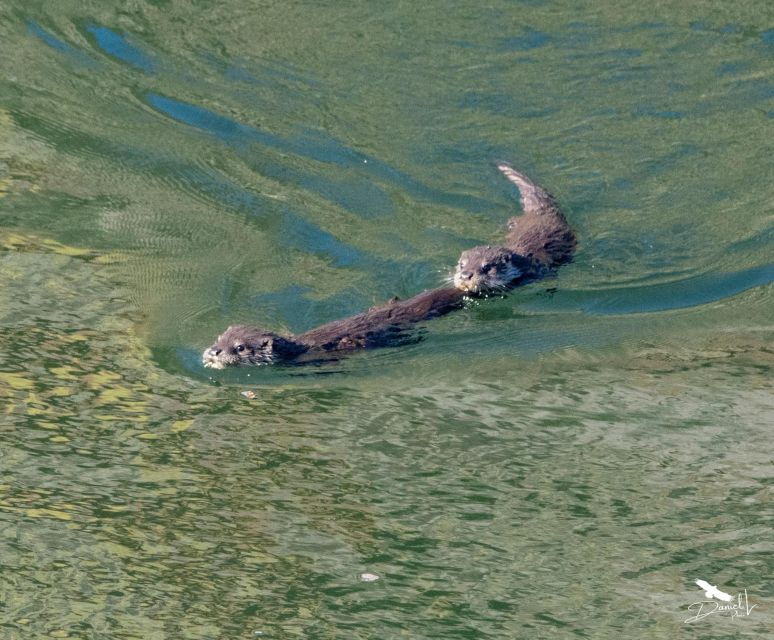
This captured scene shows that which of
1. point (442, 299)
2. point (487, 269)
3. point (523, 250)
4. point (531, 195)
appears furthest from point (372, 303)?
point (531, 195)

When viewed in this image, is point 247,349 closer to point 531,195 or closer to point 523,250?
point 523,250

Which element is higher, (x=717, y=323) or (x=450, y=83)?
(x=450, y=83)

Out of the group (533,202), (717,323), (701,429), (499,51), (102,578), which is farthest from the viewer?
(499,51)

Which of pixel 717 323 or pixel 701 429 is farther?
pixel 717 323

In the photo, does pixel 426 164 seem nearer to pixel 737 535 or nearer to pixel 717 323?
pixel 717 323

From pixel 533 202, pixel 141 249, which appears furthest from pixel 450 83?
pixel 141 249

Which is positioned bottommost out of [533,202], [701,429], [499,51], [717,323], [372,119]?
[701,429]

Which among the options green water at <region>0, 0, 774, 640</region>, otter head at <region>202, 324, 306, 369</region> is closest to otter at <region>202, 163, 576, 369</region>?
otter head at <region>202, 324, 306, 369</region>
